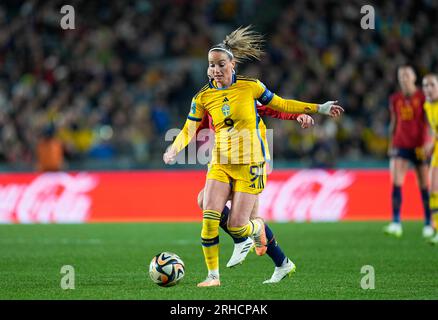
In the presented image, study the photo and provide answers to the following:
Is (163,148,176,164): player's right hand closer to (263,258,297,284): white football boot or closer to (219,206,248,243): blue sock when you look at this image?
(219,206,248,243): blue sock

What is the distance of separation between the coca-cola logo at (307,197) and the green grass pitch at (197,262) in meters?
0.94

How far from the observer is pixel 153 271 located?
28.3 feet

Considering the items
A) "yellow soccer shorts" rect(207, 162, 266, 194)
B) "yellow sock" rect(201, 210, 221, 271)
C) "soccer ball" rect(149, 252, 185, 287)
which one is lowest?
"soccer ball" rect(149, 252, 185, 287)

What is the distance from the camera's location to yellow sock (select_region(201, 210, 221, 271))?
28.5 feet

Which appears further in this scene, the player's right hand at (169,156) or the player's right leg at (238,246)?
the player's right leg at (238,246)

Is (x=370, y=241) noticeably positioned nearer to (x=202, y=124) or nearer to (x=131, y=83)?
(x=202, y=124)

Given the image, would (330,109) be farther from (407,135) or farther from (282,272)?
(407,135)

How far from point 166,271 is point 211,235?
55 cm

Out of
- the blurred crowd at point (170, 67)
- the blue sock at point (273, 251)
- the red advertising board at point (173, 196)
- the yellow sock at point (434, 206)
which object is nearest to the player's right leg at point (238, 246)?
the blue sock at point (273, 251)

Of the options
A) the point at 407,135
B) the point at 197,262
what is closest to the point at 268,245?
the point at 197,262

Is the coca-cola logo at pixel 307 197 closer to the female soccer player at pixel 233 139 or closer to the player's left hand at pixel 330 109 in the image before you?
the female soccer player at pixel 233 139

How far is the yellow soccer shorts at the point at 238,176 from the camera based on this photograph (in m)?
8.89

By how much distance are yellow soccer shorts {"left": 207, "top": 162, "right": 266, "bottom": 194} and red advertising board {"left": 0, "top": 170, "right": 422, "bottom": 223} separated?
9448 mm

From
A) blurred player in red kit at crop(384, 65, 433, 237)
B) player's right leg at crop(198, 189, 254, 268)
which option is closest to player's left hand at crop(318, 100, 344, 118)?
player's right leg at crop(198, 189, 254, 268)
